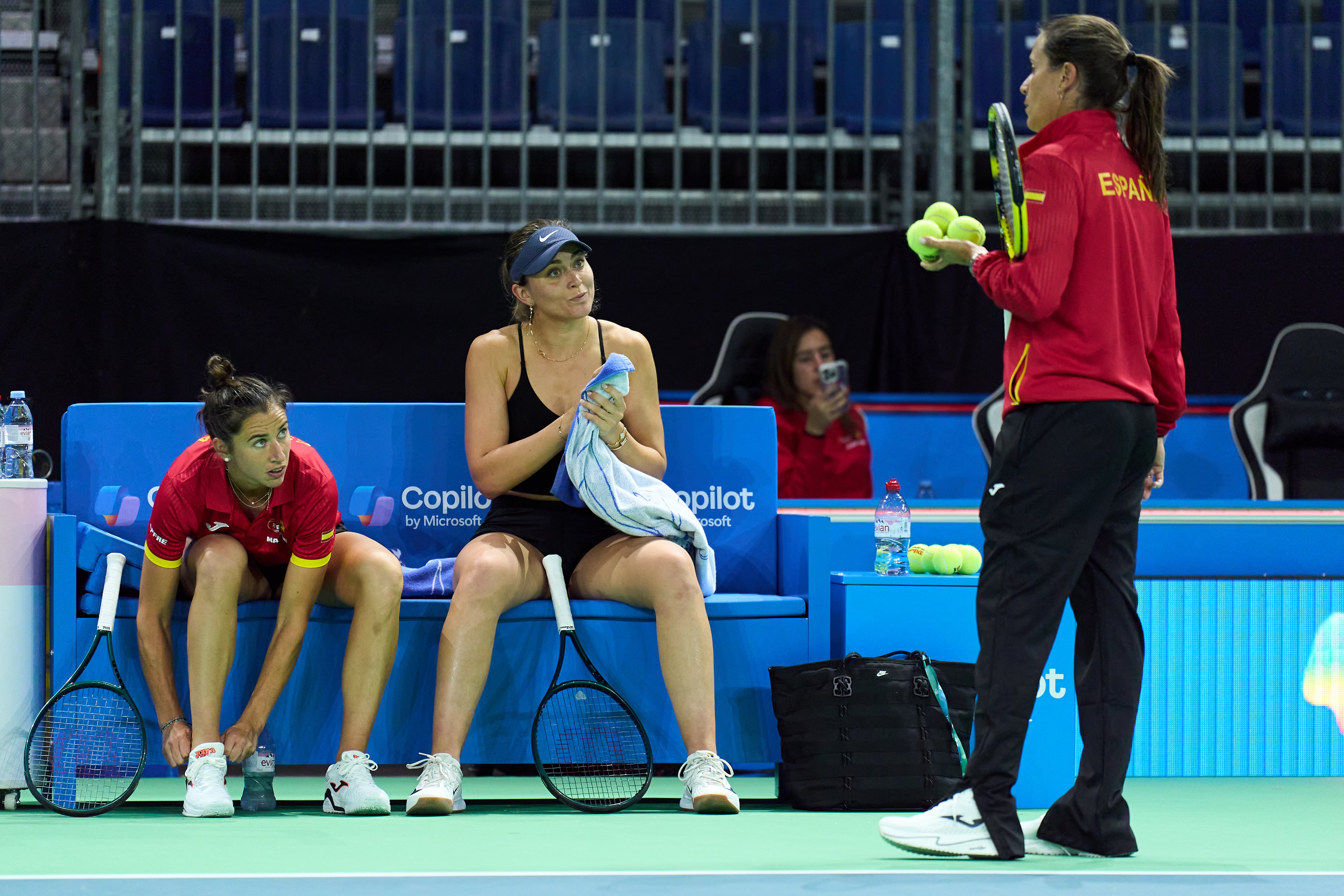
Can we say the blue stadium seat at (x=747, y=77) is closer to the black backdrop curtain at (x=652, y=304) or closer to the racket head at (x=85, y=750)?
the black backdrop curtain at (x=652, y=304)

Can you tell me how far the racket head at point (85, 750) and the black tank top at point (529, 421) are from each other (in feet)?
3.15

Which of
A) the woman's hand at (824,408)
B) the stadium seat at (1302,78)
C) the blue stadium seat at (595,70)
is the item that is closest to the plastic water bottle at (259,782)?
the woman's hand at (824,408)

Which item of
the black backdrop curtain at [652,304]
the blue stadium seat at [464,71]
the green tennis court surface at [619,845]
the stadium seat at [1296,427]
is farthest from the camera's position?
the blue stadium seat at [464,71]

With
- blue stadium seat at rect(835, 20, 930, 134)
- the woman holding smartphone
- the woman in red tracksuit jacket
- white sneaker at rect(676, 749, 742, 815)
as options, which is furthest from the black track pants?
blue stadium seat at rect(835, 20, 930, 134)

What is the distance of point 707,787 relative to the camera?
3.02 m

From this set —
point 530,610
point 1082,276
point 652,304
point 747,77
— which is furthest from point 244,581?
point 747,77

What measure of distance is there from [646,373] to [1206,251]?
3535mm

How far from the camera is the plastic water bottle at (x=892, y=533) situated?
11.5ft

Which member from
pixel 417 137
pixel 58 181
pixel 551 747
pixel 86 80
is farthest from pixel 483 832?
pixel 86 80

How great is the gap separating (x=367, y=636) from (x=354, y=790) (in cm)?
32

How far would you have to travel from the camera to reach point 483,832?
9.16 ft

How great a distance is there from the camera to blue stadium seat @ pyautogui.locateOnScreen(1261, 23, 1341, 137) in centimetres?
696

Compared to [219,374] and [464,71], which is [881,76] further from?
[219,374]

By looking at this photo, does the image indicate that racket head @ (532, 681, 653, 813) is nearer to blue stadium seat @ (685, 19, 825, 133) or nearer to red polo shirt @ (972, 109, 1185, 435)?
red polo shirt @ (972, 109, 1185, 435)
